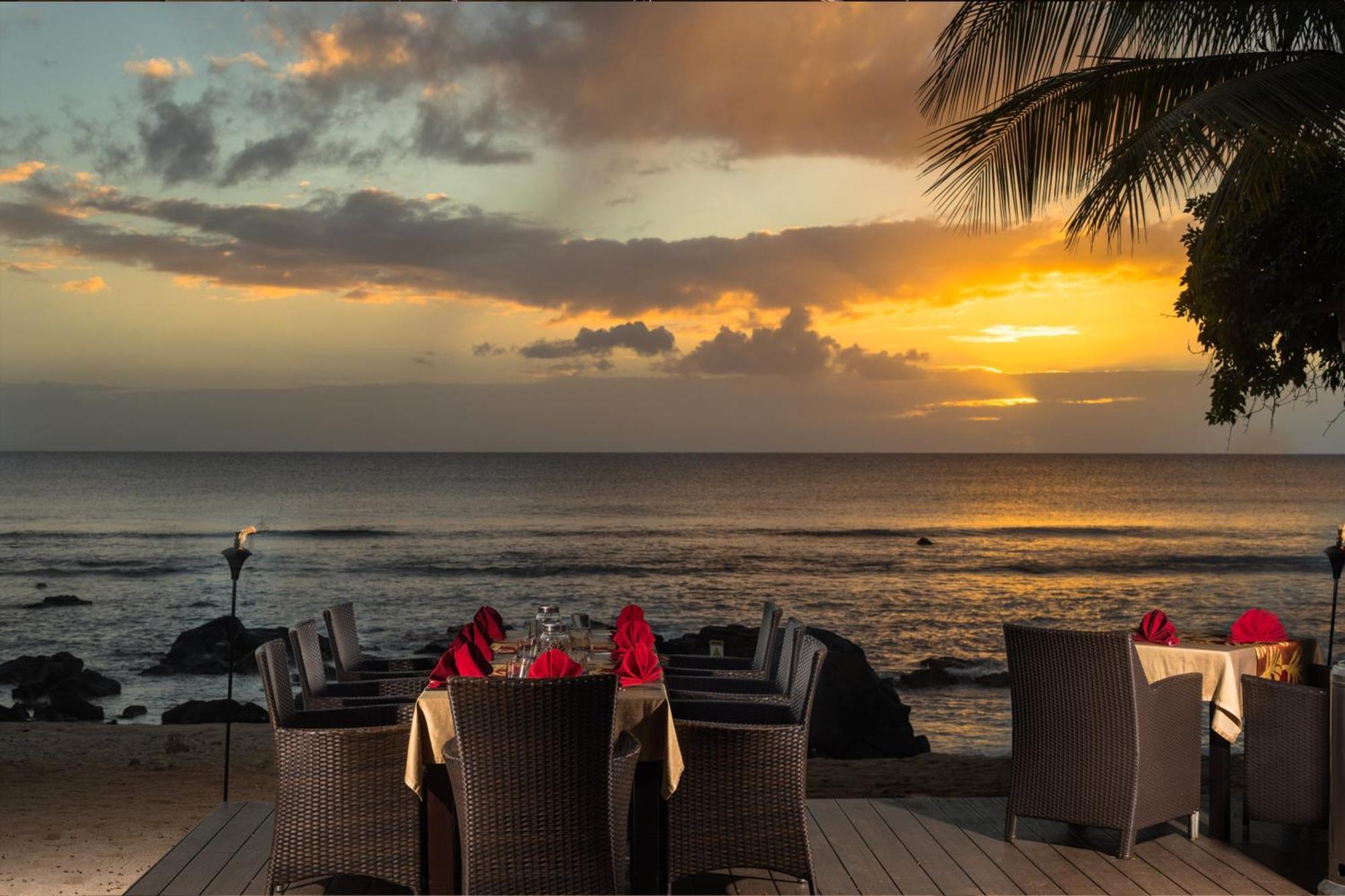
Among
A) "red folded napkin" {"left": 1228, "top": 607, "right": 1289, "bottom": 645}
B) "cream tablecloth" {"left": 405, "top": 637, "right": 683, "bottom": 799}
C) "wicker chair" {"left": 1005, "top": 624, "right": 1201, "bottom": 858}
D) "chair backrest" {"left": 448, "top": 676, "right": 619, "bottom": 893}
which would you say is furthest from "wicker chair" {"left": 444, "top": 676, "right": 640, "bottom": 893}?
"red folded napkin" {"left": 1228, "top": 607, "right": 1289, "bottom": 645}

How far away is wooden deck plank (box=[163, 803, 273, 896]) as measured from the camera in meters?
4.05

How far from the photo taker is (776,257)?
27.4 m

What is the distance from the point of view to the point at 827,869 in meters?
4.22

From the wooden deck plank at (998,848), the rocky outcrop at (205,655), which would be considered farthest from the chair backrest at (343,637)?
the rocky outcrop at (205,655)

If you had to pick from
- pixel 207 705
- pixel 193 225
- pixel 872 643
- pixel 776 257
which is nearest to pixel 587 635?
pixel 207 705

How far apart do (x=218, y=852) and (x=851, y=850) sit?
246cm

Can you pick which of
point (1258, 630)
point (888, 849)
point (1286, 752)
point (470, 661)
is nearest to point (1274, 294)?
point (1258, 630)

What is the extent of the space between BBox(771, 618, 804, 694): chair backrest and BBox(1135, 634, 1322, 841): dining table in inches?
52.6

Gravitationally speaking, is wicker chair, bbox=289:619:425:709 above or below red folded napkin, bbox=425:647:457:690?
below

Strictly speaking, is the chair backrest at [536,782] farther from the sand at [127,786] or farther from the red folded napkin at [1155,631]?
the red folded napkin at [1155,631]

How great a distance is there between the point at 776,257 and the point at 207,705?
18.9 meters

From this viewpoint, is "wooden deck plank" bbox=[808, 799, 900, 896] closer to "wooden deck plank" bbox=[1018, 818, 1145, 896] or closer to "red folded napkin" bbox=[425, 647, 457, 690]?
"wooden deck plank" bbox=[1018, 818, 1145, 896]

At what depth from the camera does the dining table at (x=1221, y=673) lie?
458 cm

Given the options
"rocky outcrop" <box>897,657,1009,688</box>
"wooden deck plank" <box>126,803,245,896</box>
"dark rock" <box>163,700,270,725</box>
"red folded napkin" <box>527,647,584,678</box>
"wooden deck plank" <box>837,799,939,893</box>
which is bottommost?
"dark rock" <box>163,700,270,725</box>
